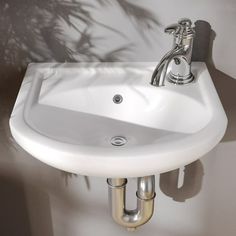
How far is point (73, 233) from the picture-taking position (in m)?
1.50

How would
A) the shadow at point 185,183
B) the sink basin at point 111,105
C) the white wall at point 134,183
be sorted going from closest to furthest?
1. the sink basin at point 111,105
2. the white wall at point 134,183
3. the shadow at point 185,183

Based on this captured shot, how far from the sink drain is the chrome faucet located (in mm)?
168

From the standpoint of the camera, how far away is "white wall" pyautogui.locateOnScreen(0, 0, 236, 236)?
3.70ft

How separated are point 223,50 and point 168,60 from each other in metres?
0.20

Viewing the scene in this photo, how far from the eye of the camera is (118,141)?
3.63 ft

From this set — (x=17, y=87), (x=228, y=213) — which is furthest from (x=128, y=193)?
(x=17, y=87)

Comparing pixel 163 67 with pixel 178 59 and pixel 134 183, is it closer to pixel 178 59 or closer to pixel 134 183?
pixel 178 59

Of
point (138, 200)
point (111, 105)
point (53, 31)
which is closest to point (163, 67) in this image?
point (111, 105)

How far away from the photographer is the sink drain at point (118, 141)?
1.10 meters

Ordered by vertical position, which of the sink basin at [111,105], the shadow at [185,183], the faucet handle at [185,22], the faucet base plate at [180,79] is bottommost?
the shadow at [185,183]

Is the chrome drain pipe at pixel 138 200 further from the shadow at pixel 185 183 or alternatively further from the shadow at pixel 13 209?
the shadow at pixel 13 209

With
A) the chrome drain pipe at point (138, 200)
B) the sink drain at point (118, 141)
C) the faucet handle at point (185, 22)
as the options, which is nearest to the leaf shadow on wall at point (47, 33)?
the faucet handle at point (185, 22)

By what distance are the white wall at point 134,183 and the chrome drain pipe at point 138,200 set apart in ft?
0.43

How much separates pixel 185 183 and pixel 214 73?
0.40 m
